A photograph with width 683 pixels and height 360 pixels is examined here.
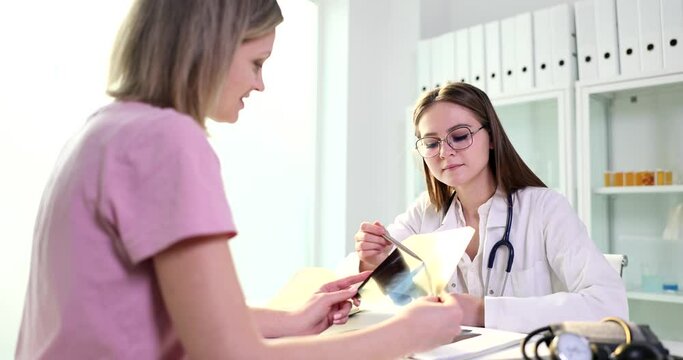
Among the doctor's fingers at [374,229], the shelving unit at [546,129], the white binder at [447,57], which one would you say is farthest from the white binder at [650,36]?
the doctor's fingers at [374,229]

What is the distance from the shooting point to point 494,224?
4.97 feet

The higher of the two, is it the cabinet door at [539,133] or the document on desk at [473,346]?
the cabinet door at [539,133]

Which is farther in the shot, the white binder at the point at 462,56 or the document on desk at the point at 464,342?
the white binder at the point at 462,56

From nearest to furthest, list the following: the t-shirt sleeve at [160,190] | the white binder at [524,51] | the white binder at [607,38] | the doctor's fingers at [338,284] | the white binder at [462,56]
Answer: the t-shirt sleeve at [160,190], the doctor's fingers at [338,284], the white binder at [607,38], the white binder at [524,51], the white binder at [462,56]

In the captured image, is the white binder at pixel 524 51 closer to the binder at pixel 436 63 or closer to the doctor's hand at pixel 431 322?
the binder at pixel 436 63

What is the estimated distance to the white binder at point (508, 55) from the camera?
246 cm

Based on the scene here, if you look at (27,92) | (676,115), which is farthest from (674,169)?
(27,92)

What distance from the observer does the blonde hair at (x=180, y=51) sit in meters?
0.67

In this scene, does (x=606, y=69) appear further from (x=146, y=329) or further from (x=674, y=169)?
(x=146, y=329)

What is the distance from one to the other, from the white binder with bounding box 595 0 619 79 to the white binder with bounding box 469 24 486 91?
519 millimetres

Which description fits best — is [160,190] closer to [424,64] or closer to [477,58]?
[477,58]

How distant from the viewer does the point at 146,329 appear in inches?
24.4

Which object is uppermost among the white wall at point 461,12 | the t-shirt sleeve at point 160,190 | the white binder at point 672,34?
the white wall at point 461,12

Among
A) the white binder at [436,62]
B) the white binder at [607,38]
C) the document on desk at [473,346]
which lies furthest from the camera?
the white binder at [436,62]
